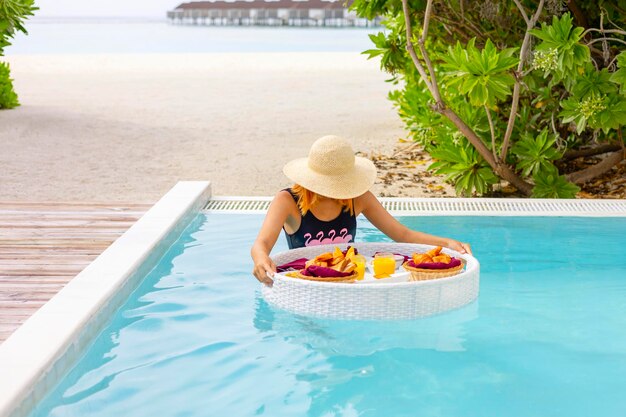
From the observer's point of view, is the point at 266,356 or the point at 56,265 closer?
the point at 266,356

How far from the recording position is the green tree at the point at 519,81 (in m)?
6.04

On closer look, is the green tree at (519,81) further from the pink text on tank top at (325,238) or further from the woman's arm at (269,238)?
the woman's arm at (269,238)

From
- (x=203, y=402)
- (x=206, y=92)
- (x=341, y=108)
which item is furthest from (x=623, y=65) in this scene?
(x=206, y=92)

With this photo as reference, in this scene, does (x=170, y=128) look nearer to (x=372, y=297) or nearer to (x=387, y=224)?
(x=387, y=224)

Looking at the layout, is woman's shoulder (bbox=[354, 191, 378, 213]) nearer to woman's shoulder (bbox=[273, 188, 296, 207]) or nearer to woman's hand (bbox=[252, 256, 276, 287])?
woman's shoulder (bbox=[273, 188, 296, 207])

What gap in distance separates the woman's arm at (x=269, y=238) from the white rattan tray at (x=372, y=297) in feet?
0.30

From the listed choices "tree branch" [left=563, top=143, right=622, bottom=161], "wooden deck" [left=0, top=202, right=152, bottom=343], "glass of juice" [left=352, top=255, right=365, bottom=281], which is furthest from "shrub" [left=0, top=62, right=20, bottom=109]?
"glass of juice" [left=352, top=255, right=365, bottom=281]

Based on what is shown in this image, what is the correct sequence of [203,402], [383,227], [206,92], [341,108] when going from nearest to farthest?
[203,402] → [383,227] → [341,108] → [206,92]

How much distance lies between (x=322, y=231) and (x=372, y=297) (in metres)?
0.87

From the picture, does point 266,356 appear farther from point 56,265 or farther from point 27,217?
point 27,217

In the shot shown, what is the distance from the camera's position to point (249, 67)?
1001 inches

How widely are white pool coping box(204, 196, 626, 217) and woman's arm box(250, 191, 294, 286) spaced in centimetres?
198

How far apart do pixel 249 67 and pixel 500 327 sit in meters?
21.8

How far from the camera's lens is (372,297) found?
145 inches
